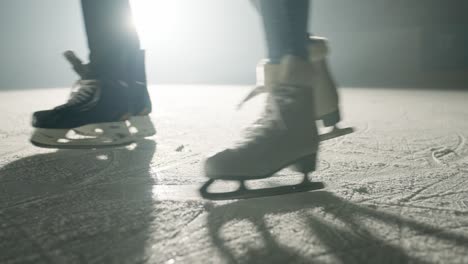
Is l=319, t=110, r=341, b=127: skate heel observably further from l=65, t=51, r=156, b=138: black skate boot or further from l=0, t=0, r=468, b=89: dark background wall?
l=0, t=0, r=468, b=89: dark background wall

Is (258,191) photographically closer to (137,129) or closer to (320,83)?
(320,83)

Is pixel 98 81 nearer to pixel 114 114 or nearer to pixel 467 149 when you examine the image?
pixel 114 114

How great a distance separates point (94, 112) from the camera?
1.15 metres

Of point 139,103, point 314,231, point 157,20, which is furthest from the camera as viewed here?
point 157,20

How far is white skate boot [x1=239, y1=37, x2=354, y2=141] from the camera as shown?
768 mm

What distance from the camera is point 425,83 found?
3.74 m

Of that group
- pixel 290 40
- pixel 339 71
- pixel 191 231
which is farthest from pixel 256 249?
pixel 339 71

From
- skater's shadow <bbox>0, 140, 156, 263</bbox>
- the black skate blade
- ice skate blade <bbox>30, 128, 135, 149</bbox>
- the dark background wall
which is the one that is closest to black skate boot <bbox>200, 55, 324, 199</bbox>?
the black skate blade

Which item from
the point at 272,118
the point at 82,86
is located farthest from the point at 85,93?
the point at 272,118

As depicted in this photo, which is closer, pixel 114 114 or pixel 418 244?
pixel 418 244

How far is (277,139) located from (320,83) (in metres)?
0.27

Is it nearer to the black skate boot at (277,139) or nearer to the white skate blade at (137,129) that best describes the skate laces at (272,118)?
the black skate boot at (277,139)

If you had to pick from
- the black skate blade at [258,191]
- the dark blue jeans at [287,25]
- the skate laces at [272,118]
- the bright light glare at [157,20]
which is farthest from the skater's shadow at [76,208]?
the bright light glare at [157,20]

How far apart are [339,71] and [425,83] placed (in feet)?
4.35
